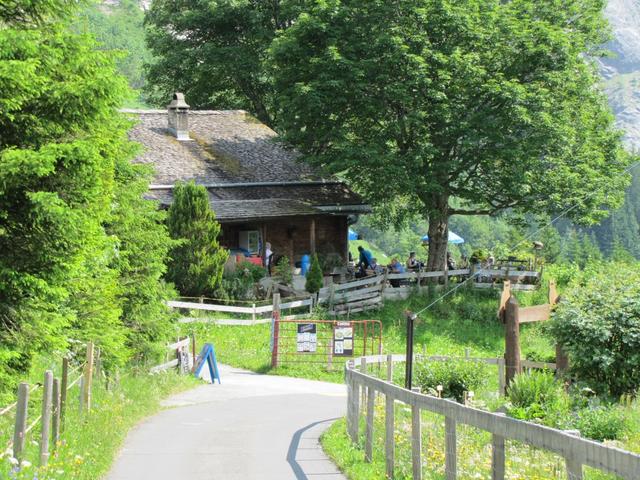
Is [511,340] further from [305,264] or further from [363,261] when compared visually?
[363,261]

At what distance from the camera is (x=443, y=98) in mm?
36438

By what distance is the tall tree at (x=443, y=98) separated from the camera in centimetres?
3669

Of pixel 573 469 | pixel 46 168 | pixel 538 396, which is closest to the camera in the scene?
pixel 573 469

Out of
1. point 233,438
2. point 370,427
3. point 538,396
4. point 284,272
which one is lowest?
point 233,438

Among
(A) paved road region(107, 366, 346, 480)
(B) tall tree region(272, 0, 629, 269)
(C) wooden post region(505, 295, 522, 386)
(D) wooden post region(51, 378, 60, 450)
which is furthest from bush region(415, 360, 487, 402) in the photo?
(B) tall tree region(272, 0, 629, 269)

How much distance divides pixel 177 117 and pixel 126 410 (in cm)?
2620

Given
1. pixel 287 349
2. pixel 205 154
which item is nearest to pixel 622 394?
pixel 287 349

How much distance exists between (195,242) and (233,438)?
17907 mm

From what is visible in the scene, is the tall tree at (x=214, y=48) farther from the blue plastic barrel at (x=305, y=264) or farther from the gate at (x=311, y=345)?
the gate at (x=311, y=345)

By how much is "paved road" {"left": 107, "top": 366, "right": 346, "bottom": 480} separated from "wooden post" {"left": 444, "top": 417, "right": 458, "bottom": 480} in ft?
8.47

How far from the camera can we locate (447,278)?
133 ft

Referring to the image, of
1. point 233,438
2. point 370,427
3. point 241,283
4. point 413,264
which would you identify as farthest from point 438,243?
point 370,427

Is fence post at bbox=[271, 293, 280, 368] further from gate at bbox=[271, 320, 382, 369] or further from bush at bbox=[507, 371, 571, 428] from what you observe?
bush at bbox=[507, 371, 571, 428]

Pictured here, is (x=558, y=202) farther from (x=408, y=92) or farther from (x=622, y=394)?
(x=622, y=394)
